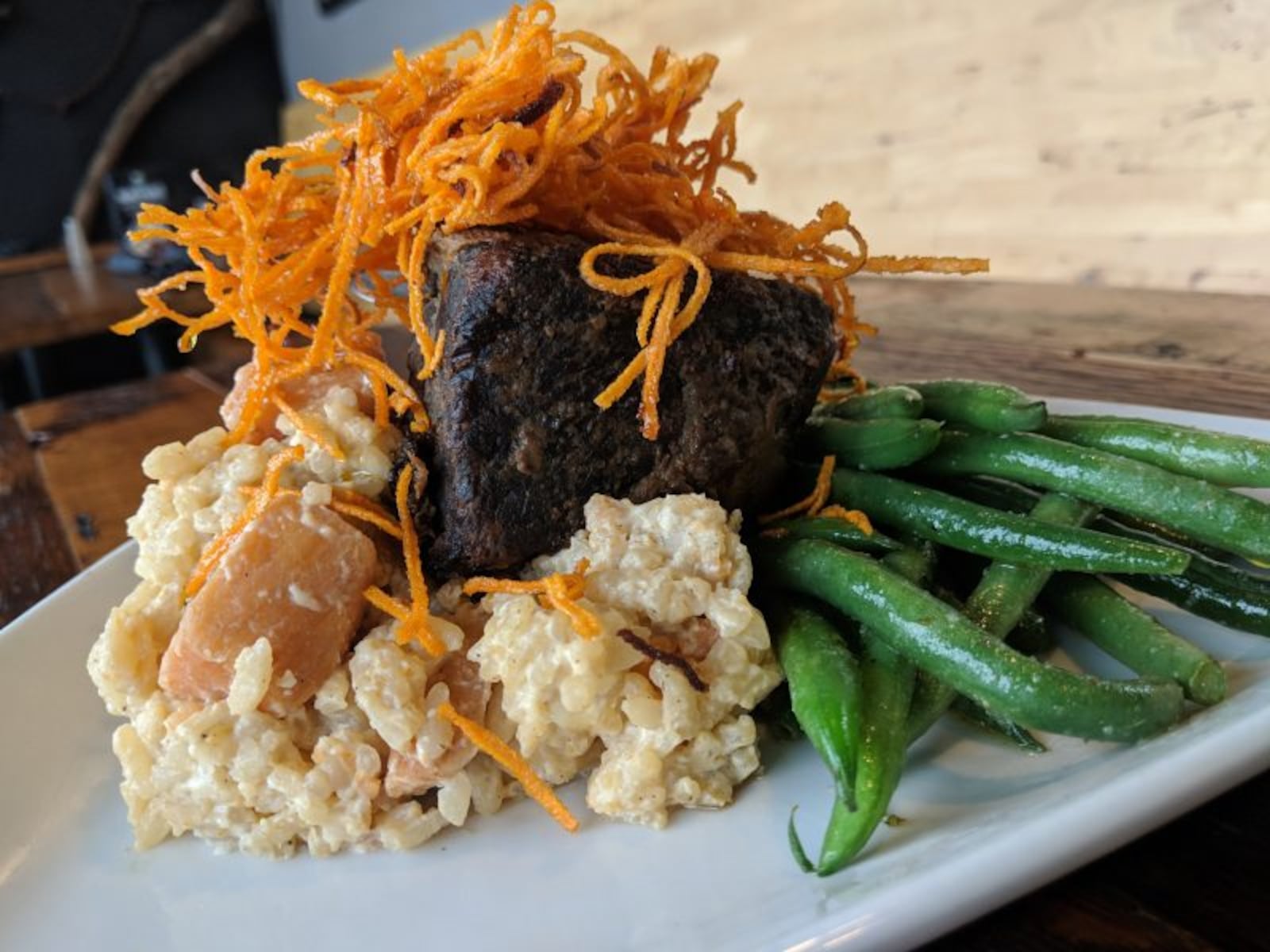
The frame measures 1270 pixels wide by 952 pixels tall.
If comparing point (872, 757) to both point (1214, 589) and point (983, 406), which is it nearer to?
point (1214, 589)

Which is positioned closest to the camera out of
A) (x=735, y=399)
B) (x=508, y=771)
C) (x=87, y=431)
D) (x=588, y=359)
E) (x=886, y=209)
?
(x=508, y=771)

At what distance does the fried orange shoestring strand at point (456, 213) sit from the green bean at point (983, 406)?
0.72 ft

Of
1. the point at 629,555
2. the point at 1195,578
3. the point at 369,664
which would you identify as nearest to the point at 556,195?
the point at 629,555

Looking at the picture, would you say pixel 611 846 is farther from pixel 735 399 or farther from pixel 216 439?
pixel 216 439

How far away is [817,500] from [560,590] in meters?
0.55

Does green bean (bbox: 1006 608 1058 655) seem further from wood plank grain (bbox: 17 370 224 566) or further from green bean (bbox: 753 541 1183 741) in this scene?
wood plank grain (bbox: 17 370 224 566)

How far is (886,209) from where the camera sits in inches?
220

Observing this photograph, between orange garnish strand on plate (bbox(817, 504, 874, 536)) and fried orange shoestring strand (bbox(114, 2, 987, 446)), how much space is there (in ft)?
1.04

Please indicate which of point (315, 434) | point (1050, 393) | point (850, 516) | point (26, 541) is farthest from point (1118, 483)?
point (26, 541)

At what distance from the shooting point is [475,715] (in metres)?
1.46

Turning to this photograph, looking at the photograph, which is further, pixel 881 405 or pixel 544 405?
pixel 881 405

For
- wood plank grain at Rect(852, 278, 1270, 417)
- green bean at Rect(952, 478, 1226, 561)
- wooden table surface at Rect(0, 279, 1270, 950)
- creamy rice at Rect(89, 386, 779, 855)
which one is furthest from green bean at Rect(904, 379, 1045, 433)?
wood plank grain at Rect(852, 278, 1270, 417)

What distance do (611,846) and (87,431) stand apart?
2.85 m

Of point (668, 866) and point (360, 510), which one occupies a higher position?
point (360, 510)
